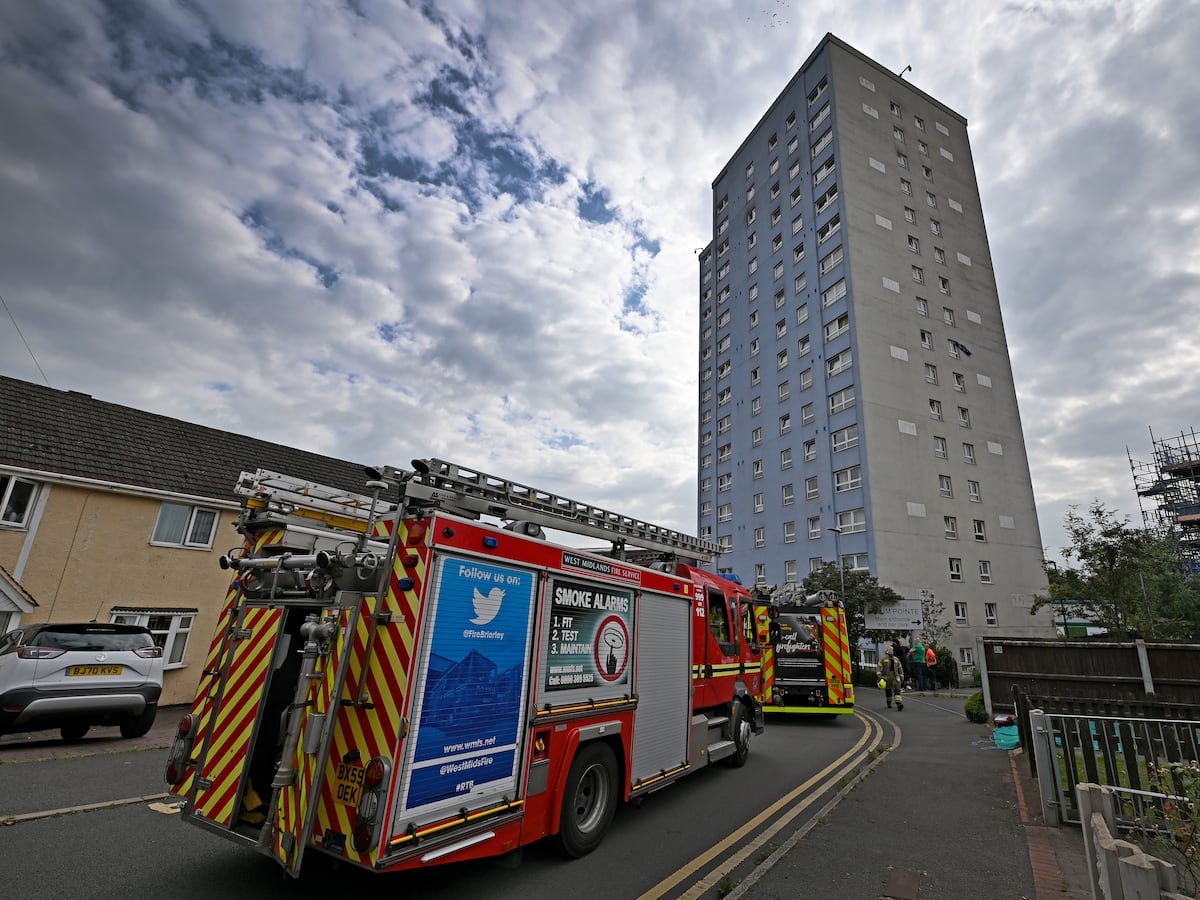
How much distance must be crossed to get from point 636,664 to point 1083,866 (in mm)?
4156

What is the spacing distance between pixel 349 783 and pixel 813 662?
41.1 feet

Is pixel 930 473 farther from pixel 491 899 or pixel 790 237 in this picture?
pixel 491 899

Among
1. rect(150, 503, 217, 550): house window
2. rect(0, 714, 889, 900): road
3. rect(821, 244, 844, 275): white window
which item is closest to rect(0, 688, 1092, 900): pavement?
rect(0, 714, 889, 900): road

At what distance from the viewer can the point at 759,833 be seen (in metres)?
6.02

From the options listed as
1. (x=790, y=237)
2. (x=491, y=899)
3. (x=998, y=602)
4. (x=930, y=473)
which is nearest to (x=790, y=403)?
(x=930, y=473)

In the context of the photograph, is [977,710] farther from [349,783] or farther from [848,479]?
[848,479]

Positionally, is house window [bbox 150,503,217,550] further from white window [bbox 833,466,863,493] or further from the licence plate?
white window [bbox 833,466,863,493]

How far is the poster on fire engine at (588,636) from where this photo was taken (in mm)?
5320

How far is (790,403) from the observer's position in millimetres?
39562

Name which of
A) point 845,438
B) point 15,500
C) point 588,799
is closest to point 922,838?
point 588,799

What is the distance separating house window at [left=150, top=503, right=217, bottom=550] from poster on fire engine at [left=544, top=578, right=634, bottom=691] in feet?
47.6

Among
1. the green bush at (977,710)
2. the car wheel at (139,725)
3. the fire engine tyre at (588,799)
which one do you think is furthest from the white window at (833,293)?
the car wheel at (139,725)

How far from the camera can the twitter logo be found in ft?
15.0

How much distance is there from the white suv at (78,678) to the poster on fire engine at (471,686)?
847 centimetres
